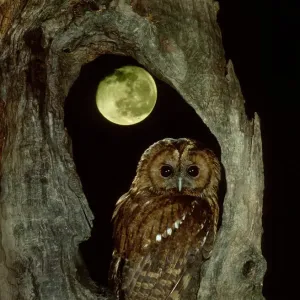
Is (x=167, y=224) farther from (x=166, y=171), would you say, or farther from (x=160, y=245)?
(x=166, y=171)

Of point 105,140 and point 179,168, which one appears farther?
point 105,140

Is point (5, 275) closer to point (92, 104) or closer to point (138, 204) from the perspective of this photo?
point (138, 204)

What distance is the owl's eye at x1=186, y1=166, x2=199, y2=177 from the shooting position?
291cm

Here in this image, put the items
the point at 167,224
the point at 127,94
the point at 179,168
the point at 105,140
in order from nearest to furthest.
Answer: the point at 127,94 → the point at 167,224 → the point at 179,168 → the point at 105,140

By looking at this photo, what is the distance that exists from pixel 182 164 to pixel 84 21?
1.01 metres

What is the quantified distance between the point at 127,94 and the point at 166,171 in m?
0.51

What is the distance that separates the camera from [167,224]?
274cm

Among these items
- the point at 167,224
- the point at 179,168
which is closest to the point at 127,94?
the point at 179,168

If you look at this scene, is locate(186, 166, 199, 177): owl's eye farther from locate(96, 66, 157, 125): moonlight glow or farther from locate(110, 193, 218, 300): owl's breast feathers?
locate(96, 66, 157, 125): moonlight glow

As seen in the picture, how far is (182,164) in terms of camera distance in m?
2.88

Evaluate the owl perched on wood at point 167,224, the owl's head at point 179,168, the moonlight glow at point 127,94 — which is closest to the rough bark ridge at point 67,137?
the moonlight glow at point 127,94

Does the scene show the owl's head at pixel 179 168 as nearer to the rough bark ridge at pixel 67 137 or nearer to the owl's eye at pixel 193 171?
the owl's eye at pixel 193 171

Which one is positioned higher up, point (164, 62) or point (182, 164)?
point (164, 62)

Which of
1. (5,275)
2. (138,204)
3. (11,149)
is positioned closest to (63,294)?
(5,275)
